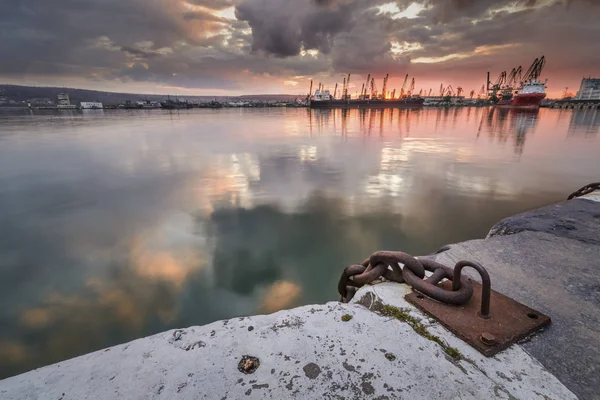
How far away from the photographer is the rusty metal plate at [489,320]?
1.69 m

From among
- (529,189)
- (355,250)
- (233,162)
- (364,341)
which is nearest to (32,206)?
(233,162)

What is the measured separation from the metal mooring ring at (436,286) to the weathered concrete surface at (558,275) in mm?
436

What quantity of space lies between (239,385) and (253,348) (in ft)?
0.81

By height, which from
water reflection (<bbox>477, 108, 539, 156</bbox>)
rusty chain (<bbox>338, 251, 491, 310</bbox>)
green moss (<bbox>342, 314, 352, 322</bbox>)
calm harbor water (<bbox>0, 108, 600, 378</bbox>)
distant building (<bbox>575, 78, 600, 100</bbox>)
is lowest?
calm harbor water (<bbox>0, 108, 600, 378</bbox>)

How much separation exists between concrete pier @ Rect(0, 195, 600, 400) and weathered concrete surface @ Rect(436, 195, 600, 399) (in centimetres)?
1

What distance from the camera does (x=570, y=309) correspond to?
2.04 metres

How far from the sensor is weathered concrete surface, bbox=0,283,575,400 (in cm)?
140

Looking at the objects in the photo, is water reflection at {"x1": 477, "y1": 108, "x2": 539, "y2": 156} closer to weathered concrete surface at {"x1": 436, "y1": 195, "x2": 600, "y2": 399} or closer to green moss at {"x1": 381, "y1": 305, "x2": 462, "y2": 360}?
weathered concrete surface at {"x1": 436, "y1": 195, "x2": 600, "y2": 399}

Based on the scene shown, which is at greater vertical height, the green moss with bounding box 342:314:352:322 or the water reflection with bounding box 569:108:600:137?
the green moss with bounding box 342:314:352:322

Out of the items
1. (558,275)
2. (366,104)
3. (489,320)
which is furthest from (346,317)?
(366,104)

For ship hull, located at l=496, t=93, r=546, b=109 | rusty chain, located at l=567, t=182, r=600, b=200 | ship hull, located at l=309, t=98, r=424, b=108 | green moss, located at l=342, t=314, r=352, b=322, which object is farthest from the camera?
ship hull, located at l=309, t=98, r=424, b=108

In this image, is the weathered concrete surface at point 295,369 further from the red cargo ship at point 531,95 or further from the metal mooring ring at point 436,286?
the red cargo ship at point 531,95

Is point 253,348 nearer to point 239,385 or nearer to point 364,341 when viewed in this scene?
point 239,385

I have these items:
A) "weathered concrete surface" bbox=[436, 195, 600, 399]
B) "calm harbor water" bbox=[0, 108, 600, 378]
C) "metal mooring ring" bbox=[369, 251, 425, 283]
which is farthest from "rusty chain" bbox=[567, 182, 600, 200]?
"metal mooring ring" bbox=[369, 251, 425, 283]
